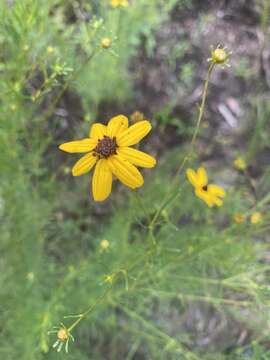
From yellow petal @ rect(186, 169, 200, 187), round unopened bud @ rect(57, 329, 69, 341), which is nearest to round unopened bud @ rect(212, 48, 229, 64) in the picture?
yellow petal @ rect(186, 169, 200, 187)

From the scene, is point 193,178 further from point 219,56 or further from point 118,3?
point 118,3

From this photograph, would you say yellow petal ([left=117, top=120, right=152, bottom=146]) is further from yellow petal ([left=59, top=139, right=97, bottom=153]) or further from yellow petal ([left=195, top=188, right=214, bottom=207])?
yellow petal ([left=195, top=188, right=214, bottom=207])

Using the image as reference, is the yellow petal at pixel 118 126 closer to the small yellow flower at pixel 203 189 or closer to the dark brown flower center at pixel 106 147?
the dark brown flower center at pixel 106 147

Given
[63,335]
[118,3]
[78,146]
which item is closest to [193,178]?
[78,146]

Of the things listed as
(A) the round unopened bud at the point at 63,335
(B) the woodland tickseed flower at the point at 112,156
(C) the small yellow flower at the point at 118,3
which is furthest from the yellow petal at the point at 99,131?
(C) the small yellow flower at the point at 118,3

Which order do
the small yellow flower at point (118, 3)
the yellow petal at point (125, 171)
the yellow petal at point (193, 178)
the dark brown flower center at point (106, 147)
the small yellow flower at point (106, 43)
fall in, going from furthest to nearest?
the small yellow flower at point (118, 3) < the yellow petal at point (193, 178) < the small yellow flower at point (106, 43) < the dark brown flower center at point (106, 147) < the yellow petal at point (125, 171)
